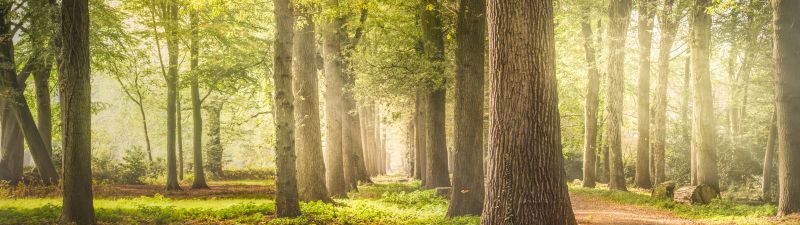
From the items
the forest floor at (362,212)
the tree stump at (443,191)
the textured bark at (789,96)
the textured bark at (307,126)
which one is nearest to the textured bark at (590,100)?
the forest floor at (362,212)

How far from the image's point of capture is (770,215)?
12141 millimetres

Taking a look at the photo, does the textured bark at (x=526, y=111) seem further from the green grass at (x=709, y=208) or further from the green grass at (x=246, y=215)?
the green grass at (x=709, y=208)

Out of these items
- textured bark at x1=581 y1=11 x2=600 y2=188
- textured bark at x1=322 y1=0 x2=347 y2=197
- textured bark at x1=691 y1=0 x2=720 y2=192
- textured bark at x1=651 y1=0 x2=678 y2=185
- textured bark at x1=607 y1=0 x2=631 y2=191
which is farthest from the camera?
textured bark at x1=581 y1=11 x2=600 y2=188

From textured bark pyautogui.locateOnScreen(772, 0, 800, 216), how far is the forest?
0.03 meters

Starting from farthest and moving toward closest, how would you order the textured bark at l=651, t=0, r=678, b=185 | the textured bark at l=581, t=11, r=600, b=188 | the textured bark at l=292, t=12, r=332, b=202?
the textured bark at l=581, t=11, r=600, b=188, the textured bark at l=651, t=0, r=678, b=185, the textured bark at l=292, t=12, r=332, b=202

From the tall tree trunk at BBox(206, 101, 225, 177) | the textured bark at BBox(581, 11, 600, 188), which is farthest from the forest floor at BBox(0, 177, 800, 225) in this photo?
the tall tree trunk at BBox(206, 101, 225, 177)

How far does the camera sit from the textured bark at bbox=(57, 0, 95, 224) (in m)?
9.53

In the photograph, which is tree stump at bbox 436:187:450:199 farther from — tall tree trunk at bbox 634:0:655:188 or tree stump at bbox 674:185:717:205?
tall tree trunk at bbox 634:0:655:188

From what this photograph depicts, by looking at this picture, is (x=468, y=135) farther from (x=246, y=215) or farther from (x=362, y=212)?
(x=246, y=215)

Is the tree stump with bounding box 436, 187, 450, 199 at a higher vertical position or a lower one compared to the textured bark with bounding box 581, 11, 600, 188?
lower

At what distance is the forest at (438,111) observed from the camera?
6.63 metres

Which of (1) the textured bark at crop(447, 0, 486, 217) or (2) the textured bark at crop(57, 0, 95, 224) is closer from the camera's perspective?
(2) the textured bark at crop(57, 0, 95, 224)

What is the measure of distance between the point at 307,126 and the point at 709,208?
35.7ft

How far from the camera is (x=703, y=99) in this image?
16844mm
